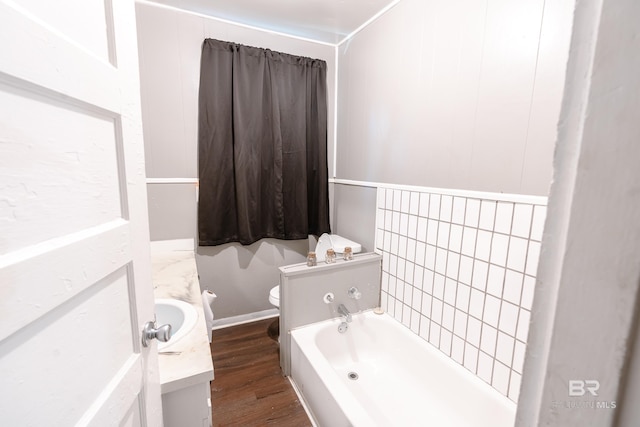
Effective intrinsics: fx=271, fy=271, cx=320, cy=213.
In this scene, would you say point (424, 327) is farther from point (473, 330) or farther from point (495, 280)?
point (495, 280)

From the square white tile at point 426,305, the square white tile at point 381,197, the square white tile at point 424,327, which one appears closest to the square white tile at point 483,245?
the square white tile at point 426,305

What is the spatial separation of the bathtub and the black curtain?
98cm

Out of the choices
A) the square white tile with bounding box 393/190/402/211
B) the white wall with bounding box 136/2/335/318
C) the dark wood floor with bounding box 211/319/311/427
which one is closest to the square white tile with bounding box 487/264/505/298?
the square white tile with bounding box 393/190/402/211

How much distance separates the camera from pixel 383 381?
5.63 feet

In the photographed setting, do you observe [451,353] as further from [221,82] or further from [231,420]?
[221,82]

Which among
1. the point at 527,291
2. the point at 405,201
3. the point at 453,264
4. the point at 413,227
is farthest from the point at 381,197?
the point at 527,291

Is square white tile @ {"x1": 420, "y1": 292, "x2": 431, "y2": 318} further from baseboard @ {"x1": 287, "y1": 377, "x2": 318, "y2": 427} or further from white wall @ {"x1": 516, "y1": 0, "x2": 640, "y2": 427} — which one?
white wall @ {"x1": 516, "y1": 0, "x2": 640, "y2": 427}

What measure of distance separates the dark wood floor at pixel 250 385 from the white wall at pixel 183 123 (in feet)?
1.06

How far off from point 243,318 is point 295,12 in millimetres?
2510

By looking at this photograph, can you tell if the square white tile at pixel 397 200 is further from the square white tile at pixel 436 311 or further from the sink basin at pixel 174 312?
the sink basin at pixel 174 312

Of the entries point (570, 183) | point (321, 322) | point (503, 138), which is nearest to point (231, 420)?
point (321, 322)

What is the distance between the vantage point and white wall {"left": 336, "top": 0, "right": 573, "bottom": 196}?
3.51 ft

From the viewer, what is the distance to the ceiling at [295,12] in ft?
6.05

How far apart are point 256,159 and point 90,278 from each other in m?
1.83
